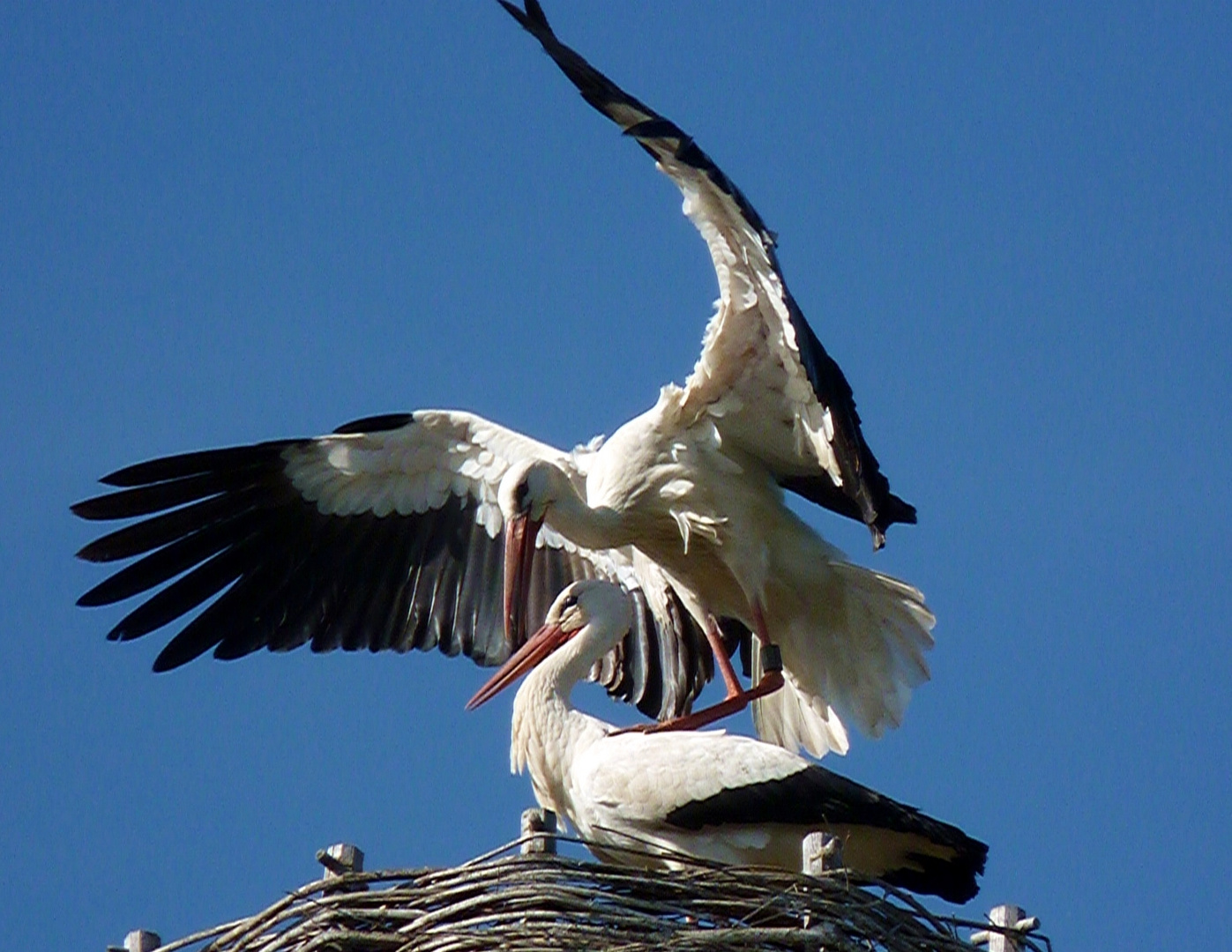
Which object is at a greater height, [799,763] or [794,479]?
[794,479]

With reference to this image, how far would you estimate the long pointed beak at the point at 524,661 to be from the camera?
8.51 m

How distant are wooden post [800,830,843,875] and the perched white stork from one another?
335mm

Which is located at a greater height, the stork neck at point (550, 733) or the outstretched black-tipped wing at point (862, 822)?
Answer: the stork neck at point (550, 733)

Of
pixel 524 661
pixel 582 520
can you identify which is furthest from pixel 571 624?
pixel 582 520

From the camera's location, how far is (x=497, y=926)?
6699 mm

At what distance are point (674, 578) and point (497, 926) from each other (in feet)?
11.3

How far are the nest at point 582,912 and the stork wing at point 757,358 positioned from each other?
7.16 ft

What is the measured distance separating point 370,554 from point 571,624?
6.52 feet

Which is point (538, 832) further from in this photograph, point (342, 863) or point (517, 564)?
point (517, 564)

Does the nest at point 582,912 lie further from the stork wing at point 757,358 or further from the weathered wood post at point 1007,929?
the stork wing at point 757,358

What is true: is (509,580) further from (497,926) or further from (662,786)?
(497,926)

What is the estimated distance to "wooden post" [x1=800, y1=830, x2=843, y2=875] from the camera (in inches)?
273

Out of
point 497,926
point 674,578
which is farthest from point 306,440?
point 497,926

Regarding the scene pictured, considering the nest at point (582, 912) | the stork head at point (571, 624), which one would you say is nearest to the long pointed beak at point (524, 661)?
the stork head at point (571, 624)
